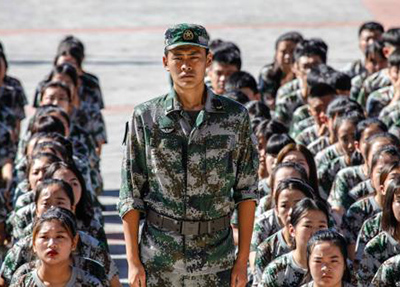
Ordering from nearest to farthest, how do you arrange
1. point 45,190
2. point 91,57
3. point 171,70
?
point 171,70 → point 45,190 → point 91,57

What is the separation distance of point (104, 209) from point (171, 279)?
6.56 meters

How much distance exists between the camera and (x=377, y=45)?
15.0 m

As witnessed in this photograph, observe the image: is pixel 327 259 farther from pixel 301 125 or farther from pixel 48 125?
pixel 301 125

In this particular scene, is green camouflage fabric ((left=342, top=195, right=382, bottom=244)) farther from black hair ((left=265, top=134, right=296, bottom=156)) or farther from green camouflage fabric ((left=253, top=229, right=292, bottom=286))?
black hair ((left=265, top=134, right=296, bottom=156))

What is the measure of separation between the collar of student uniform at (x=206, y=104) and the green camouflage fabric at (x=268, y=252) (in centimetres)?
238

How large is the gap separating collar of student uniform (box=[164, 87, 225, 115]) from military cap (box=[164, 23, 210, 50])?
280 millimetres

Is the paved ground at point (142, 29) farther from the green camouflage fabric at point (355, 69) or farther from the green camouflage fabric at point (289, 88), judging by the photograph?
the green camouflage fabric at point (289, 88)

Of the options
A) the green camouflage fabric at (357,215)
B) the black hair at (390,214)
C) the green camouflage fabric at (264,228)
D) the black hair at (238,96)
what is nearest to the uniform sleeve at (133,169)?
the black hair at (390,214)

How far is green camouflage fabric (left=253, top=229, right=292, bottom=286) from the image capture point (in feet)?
31.1

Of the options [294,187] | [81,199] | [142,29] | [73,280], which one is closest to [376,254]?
[294,187]

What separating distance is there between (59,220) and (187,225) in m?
1.62

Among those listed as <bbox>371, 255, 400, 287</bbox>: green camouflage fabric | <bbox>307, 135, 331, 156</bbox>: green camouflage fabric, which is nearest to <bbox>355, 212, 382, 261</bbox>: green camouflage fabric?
<bbox>371, 255, 400, 287</bbox>: green camouflage fabric

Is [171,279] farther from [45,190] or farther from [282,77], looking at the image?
[282,77]

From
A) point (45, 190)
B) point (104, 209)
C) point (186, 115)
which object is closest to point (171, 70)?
point (186, 115)
